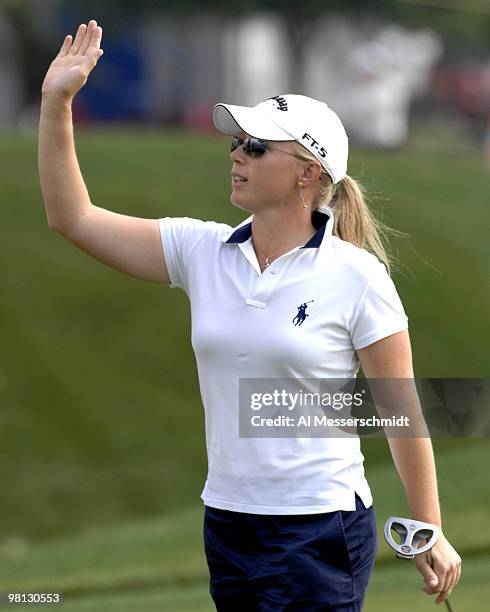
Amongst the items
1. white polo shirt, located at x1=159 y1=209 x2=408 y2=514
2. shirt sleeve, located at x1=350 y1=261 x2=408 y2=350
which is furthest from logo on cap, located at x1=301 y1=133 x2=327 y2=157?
shirt sleeve, located at x1=350 y1=261 x2=408 y2=350

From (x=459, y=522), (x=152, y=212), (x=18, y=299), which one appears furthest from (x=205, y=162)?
(x=459, y=522)

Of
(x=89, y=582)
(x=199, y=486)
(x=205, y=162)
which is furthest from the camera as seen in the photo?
(x=205, y=162)

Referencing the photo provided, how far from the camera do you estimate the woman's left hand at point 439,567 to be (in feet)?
11.5

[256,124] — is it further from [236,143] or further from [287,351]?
[287,351]

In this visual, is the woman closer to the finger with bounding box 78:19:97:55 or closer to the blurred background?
the finger with bounding box 78:19:97:55

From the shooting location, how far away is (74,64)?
143 inches

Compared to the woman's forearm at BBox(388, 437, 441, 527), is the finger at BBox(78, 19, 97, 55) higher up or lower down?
higher up

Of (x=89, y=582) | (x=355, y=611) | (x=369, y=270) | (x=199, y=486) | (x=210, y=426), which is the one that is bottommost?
(x=199, y=486)

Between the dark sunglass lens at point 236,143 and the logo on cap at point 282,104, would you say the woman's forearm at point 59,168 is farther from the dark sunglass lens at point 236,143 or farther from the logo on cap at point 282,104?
the logo on cap at point 282,104

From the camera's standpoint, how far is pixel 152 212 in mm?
14891

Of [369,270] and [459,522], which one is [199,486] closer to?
[459,522]

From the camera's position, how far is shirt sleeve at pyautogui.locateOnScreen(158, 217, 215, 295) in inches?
146

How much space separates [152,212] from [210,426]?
11438mm

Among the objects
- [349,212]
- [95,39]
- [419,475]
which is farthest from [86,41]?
[419,475]
